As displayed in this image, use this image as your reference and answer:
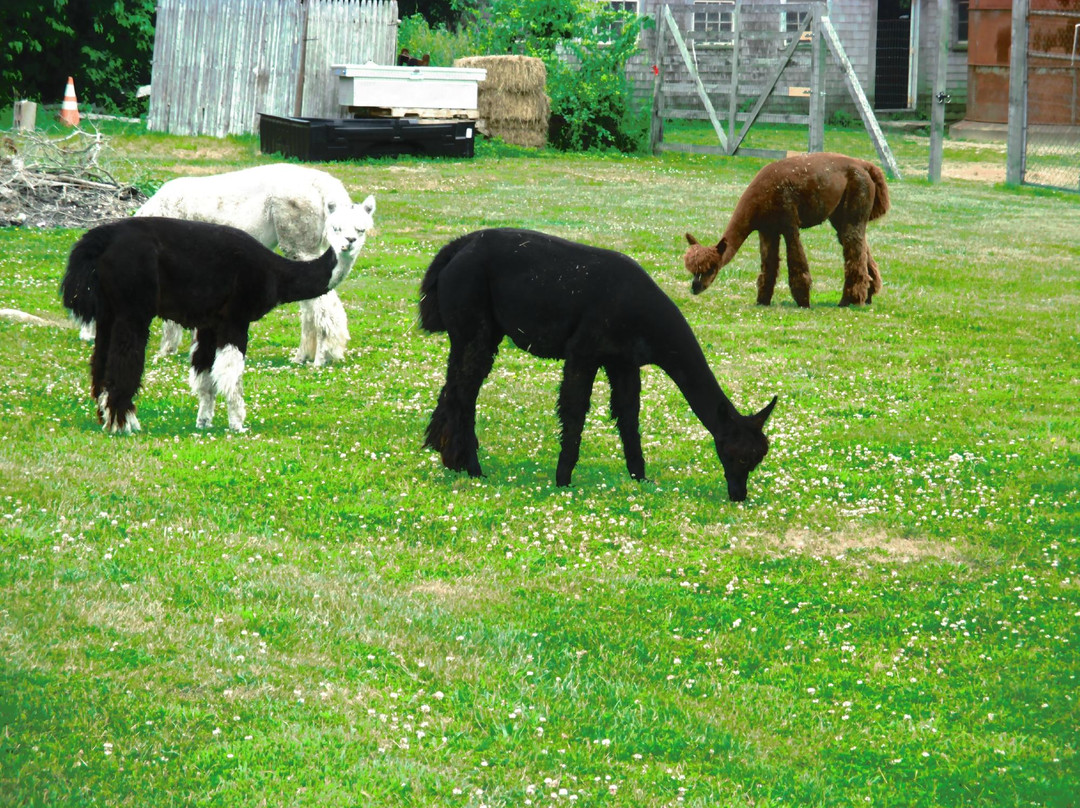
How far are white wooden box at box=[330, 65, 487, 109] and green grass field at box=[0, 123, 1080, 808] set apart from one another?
15.2 meters

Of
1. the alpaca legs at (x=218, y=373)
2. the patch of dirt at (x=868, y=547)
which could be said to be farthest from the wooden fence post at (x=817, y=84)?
the patch of dirt at (x=868, y=547)

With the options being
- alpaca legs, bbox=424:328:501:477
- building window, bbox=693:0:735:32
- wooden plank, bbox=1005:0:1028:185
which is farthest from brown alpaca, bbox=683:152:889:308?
building window, bbox=693:0:735:32

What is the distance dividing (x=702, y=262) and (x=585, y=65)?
19.5 metres

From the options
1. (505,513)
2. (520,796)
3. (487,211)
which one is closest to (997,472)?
(505,513)

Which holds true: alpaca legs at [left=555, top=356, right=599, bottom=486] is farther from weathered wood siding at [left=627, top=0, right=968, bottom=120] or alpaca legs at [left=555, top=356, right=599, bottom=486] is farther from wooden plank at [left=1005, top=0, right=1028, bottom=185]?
weathered wood siding at [left=627, top=0, right=968, bottom=120]

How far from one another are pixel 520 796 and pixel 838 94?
3573 cm

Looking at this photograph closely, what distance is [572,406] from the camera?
336 inches

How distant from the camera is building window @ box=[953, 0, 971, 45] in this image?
38.0 metres

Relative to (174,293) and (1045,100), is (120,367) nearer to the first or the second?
(174,293)

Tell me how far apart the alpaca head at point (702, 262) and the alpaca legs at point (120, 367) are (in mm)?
6498

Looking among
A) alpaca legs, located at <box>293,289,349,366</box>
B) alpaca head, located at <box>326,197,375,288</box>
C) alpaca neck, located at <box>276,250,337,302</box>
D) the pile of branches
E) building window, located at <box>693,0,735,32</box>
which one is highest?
building window, located at <box>693,0,735,32</box>

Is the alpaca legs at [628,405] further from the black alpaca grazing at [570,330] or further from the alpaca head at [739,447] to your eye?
Answer: the alpaca head at [739,447]

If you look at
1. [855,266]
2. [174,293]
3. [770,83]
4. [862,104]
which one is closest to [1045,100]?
[862,104]

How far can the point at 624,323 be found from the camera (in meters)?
8.38
